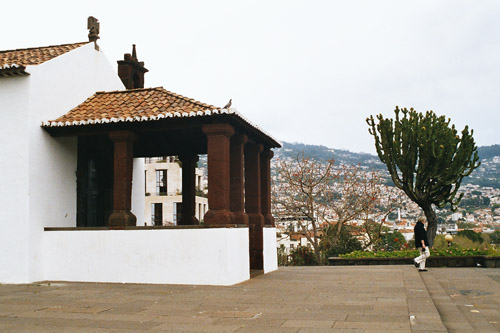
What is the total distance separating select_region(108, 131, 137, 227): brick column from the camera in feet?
40.0

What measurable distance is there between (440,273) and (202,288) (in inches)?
295

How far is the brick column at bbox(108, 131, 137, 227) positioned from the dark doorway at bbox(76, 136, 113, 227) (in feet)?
6.95

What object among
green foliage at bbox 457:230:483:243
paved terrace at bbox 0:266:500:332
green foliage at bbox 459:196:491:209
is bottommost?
green foliage at bbox 457:230:483:243

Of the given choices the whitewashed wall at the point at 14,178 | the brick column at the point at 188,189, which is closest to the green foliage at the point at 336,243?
the brick column at the point at 188,189

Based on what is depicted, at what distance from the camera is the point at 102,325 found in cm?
654

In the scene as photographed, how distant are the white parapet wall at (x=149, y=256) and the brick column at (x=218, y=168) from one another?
54 cm

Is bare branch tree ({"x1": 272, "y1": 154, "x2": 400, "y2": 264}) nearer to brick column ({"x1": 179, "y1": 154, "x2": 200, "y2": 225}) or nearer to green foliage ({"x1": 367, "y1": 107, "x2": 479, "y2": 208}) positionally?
green foliage ({"x1": 367, "y1": 107, "x2": 479, "y2": 208})

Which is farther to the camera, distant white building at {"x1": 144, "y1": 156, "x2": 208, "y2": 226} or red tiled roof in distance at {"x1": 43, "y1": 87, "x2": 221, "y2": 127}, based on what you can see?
distant white building at {"x1": 144, "y1": 156, "x2": 208, "y2": 226}

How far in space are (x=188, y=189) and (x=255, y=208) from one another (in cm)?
255

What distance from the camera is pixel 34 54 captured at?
1405 centimetres

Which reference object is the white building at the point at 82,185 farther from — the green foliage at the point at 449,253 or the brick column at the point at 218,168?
the green foliage at the point at 449,253

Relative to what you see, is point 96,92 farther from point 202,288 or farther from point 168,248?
point 202,288

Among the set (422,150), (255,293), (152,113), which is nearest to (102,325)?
(255,293)

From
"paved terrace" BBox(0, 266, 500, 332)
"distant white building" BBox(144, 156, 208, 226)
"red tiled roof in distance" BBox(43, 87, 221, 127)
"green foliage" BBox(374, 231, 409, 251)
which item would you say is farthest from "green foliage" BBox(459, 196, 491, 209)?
"red tiled roof in distance" BBox(43, 87, 221, 127)
